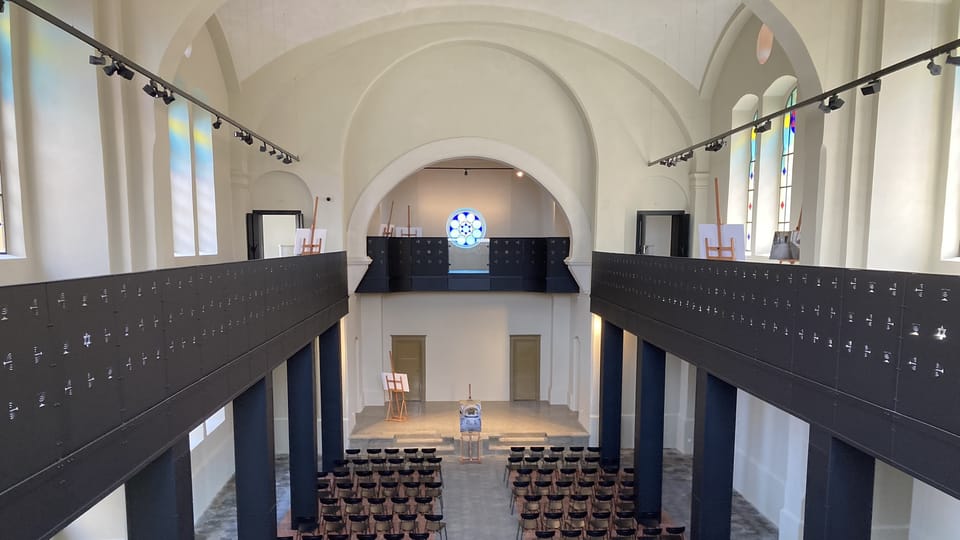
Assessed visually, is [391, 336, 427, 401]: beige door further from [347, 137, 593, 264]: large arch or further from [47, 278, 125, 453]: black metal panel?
[47, 278, 125, 453]: black metal panel

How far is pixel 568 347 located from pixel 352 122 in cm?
1014

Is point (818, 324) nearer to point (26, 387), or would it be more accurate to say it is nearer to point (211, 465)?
point (26, 387)

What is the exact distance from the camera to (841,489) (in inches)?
231

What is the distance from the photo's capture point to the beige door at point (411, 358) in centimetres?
1909

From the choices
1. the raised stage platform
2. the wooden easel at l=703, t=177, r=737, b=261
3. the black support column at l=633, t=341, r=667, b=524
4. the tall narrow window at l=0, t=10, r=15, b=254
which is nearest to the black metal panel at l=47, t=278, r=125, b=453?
the tall narrow window at l=0, t=10, r=15, b=254

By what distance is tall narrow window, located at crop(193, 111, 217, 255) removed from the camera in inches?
485

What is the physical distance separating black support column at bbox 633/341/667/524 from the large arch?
4.87m

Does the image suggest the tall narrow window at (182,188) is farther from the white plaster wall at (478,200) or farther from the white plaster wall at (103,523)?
the white plaster wall at (478,200)

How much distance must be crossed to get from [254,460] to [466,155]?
9936mm

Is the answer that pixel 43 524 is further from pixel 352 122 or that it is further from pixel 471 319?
pixel 471 319

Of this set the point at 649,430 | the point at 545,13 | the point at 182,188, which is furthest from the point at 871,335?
the point at 182,188

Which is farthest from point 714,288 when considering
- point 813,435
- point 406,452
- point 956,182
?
point 406,452

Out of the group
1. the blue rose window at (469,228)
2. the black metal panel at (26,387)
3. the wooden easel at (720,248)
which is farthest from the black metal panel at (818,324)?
the blue rose window at (469,228)

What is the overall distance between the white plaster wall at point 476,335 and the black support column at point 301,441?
7.79m
